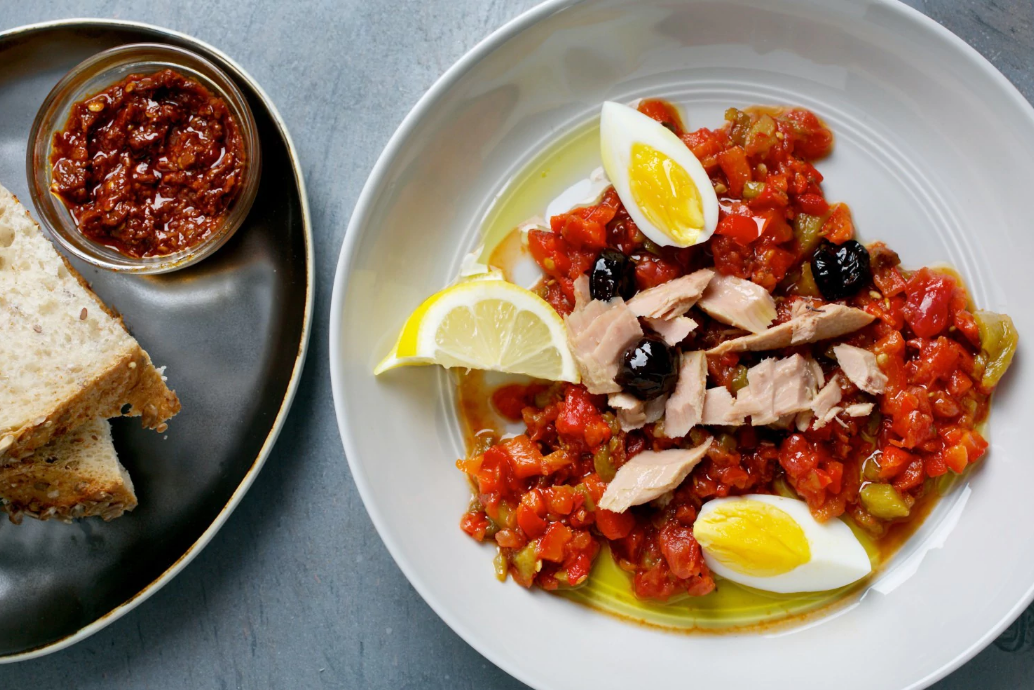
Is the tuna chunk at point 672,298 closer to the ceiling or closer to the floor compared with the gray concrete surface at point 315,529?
closer to the ceiling

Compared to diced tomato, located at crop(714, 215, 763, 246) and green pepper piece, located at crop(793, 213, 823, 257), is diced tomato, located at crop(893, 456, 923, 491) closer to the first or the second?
green pepper piece, located at crop(793, 213, 823, 257)

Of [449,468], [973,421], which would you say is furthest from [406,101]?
[973,421]

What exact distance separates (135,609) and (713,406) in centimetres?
244

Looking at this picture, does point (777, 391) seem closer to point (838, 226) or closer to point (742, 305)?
point (742, 305)

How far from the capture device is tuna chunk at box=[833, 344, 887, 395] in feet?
7.89

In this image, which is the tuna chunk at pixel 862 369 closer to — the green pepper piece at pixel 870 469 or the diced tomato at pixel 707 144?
the green pepper piece at pixel 870 469

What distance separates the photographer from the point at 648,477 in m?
2.45

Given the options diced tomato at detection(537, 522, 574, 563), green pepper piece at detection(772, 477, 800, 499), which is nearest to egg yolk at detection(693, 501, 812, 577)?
green pepper piece at detection(772, 477, 800, 499)

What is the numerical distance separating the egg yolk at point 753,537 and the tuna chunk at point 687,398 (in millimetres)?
320

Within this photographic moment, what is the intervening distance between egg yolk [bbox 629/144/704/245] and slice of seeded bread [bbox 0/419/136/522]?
216 centimetres

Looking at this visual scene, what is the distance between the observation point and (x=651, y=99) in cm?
274

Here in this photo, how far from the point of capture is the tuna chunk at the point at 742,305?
244 cm

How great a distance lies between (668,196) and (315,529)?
6.13 ft

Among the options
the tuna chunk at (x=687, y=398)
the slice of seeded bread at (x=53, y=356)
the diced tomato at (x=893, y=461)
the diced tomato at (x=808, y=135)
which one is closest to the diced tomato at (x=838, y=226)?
the diced tomato at (x=808, y=135)
